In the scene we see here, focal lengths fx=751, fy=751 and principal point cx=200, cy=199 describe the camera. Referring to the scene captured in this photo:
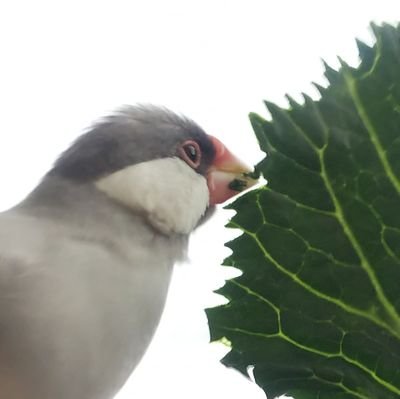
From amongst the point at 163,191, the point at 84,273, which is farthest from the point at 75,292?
the point at 163,191

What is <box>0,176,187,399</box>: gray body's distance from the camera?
1.40ft

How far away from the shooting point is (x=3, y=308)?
17.0 inches

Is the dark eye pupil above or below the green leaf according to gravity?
above

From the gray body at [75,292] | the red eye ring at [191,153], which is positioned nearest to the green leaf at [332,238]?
the gray body at [75,292]

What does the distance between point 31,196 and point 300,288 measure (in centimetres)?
23

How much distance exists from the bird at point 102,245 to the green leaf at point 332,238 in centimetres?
7

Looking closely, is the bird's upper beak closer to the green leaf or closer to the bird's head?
the bird's head

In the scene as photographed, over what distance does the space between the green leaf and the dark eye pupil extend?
0.58 feet

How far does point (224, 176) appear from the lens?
2.12ft

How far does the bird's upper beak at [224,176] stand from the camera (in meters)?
0.64

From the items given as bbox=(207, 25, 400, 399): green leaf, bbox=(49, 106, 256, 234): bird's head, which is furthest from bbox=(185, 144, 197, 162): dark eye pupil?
bbox=(207, 25, 400, 399): green leaf

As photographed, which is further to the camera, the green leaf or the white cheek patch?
the white cheek patch

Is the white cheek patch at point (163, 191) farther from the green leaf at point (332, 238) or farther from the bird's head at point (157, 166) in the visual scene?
the green leaf at point (332, 238)

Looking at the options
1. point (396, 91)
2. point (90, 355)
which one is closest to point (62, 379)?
point (90, 355)
